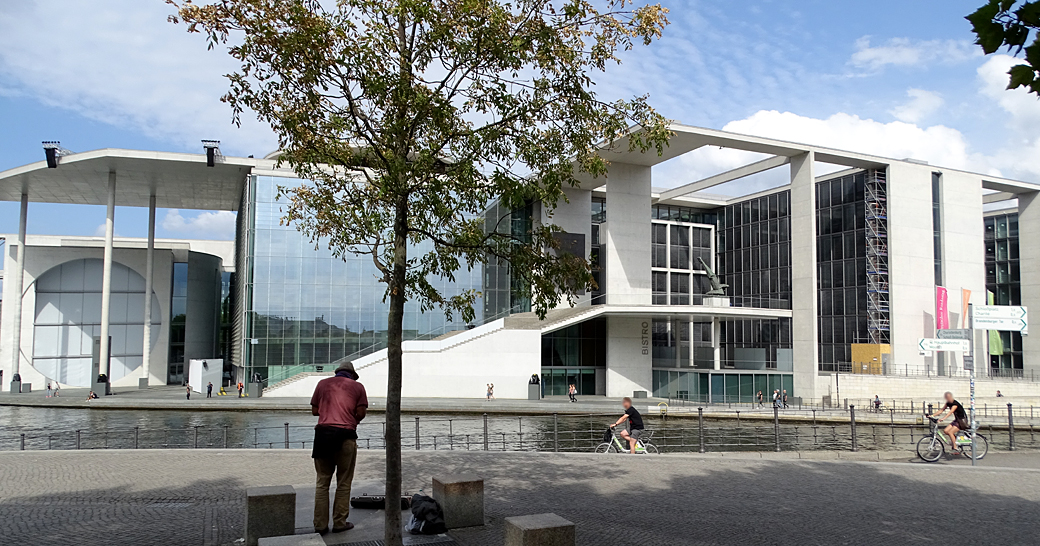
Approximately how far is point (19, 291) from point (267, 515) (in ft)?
173

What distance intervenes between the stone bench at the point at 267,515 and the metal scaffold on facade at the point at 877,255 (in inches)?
1994

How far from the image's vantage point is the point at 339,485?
26.7 ft

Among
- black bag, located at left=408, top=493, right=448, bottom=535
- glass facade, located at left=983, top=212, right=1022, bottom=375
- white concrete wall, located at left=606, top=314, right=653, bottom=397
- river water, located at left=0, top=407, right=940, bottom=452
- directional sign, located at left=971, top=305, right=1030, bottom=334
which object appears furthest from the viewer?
glass facade, located at left=983, top=212, right=1022, bottom=375

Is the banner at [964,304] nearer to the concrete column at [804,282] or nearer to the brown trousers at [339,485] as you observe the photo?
the concrete column at [804,282]

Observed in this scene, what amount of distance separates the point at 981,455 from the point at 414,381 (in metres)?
28.4

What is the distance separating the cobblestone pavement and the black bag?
42cm

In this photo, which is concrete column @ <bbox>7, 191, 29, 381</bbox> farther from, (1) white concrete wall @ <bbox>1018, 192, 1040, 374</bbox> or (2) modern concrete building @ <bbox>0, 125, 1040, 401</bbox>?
(1) white concrete wall @ <bbox>1018, 192, 1040, 374</bbox>

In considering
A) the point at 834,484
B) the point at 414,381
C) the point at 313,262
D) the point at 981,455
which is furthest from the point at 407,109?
the point at 313,262

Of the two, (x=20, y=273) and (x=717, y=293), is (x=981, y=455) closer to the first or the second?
(x=717, y=293)

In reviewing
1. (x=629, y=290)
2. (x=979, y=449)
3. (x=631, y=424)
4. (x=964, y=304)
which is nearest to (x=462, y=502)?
(x=631, y=424)

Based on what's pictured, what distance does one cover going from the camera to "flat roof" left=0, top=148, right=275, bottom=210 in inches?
1775

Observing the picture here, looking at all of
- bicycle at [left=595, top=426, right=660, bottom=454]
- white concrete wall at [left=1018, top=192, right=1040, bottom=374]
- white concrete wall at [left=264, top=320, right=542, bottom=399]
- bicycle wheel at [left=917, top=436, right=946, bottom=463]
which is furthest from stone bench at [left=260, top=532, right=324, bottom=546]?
white concrete wall at [left=1018, top=192, right=1040, bottom=374]

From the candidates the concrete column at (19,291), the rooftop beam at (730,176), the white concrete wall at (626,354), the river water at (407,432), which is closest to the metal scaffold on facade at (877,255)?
the rooftop beam at (730,176)

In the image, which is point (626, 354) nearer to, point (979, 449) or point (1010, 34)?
point (979, 449)
